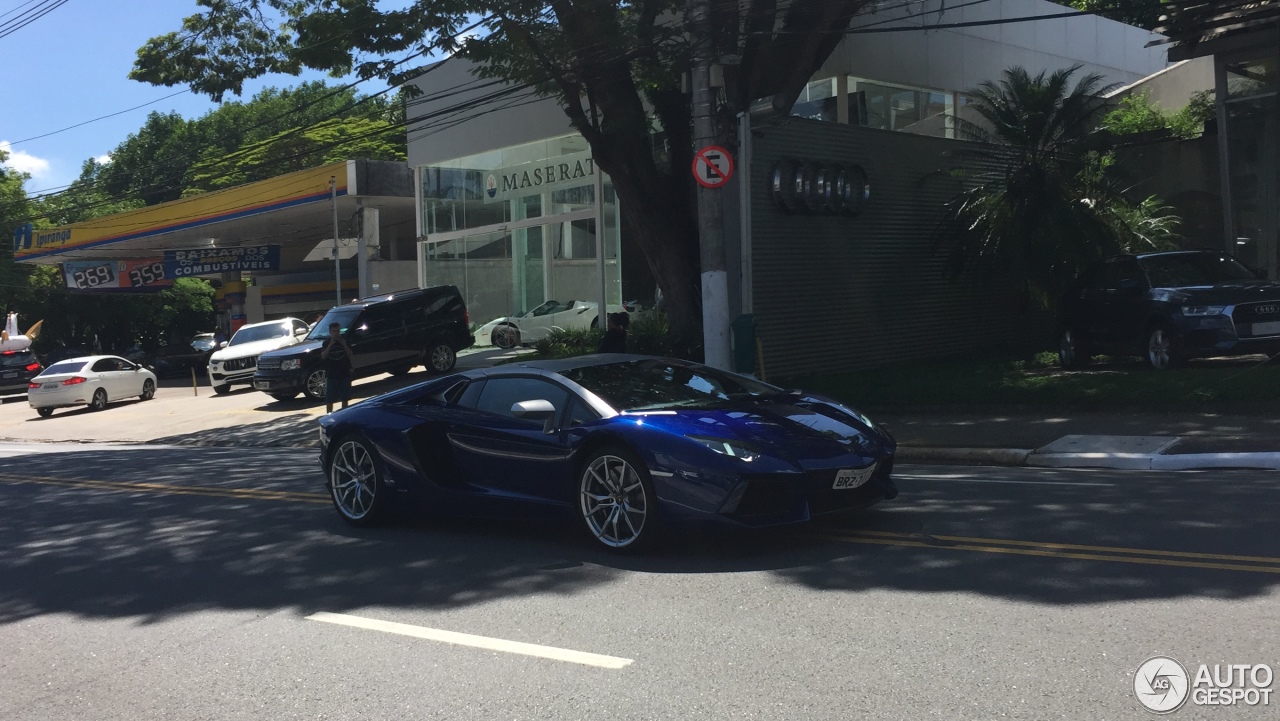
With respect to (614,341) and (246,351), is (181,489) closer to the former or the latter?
(614,341)

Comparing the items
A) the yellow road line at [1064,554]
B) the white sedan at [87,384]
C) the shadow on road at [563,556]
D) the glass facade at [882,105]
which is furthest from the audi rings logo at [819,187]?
the white sedan at [87,384]

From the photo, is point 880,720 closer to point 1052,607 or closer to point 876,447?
point 1052,607

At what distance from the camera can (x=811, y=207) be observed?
19.5m

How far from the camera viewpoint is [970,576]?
617 cm

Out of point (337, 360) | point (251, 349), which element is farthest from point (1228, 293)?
point (251, 349)

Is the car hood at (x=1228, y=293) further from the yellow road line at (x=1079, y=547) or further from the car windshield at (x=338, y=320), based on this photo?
the car windshield at (x=338, y=320)

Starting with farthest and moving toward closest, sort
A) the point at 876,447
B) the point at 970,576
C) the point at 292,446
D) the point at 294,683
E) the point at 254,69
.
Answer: the point at 254,69 → the point at 292,446 → the point at 876,447 → the point at 970,576 → the point at 294,683

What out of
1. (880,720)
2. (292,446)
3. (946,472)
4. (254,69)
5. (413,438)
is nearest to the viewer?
(880,720)

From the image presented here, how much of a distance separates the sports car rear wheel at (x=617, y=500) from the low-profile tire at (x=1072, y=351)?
40.9ft

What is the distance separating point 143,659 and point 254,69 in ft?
58.4

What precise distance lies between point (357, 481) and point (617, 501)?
2.80m

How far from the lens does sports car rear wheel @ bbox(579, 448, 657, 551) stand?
275 inches

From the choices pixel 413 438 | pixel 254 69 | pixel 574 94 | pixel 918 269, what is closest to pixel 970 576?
pixel 413 438

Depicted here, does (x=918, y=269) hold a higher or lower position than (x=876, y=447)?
higher
